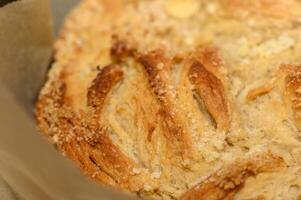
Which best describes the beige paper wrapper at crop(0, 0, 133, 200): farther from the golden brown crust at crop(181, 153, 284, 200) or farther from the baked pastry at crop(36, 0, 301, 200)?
the golden brown crust at crop(181, 153, 284, 200)

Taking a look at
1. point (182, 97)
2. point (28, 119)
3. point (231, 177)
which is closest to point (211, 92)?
point (182, 97)

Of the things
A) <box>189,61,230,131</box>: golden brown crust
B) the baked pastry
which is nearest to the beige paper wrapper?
the baked pastry

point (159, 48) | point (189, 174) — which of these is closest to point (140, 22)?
point (159, 48)

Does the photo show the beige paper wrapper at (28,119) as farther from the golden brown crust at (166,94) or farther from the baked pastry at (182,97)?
the golden brown crust at (166,94)

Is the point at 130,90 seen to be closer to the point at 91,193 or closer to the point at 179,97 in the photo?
the point at 179,97

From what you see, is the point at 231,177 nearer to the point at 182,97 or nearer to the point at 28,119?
the point at 182,97

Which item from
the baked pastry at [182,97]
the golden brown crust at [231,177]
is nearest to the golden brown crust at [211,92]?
the baked pastry at [182,97]
